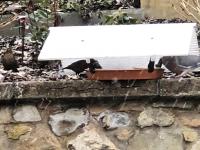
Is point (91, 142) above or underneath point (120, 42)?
underneath

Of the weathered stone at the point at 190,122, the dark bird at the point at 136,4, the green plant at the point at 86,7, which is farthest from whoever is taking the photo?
the dark bird at the point at 136,4

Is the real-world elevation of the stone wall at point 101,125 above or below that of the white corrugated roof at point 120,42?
below

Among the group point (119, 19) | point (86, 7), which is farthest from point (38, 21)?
point (119, 19)

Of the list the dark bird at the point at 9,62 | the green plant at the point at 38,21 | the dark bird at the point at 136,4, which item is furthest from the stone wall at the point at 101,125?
the dark bird at the point at 136,4

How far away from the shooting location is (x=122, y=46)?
147 inches

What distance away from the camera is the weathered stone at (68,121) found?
12.8ft

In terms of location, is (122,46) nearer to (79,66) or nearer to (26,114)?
(79,66)

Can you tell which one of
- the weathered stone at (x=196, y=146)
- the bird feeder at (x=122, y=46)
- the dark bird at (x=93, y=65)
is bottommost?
the weathered stone at (x=196, y=146)

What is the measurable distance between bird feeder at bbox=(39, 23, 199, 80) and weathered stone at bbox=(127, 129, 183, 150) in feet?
1.25

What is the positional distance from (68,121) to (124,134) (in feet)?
1.23

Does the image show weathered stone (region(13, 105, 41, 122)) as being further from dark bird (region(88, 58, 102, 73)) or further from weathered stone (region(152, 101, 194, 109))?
weathered stone (region(152, 101, 194, 109))

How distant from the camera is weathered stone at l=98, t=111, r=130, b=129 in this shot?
153 inches

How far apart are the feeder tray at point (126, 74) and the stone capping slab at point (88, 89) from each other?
0.07 metres

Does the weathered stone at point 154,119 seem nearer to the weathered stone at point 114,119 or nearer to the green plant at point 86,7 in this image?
the weathered stone at point 114,119
